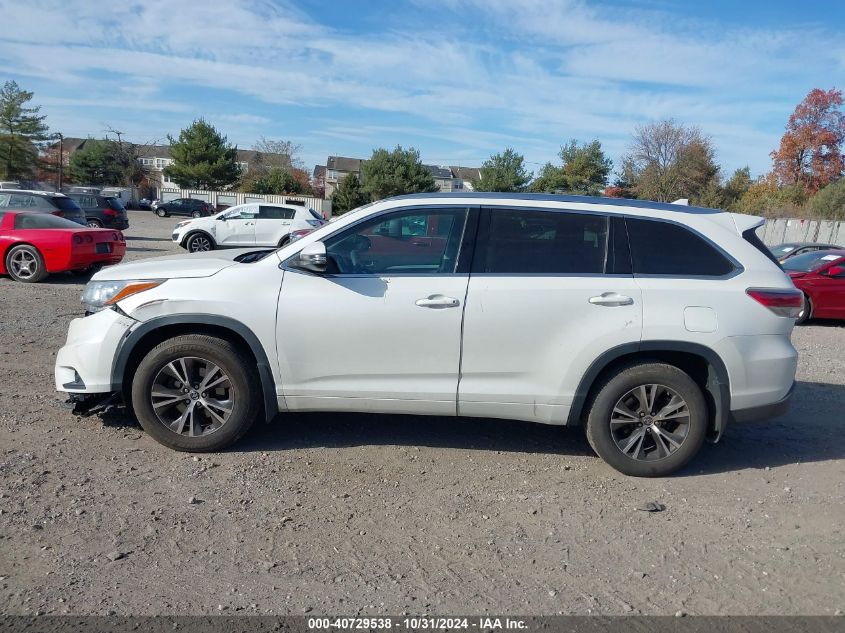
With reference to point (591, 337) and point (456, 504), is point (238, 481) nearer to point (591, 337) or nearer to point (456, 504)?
point (456, 504)

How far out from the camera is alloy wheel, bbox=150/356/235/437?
4.78m

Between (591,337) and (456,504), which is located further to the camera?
(591,337)

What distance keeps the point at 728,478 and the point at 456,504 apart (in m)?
1.98

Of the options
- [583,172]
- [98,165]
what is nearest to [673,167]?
[583,172]

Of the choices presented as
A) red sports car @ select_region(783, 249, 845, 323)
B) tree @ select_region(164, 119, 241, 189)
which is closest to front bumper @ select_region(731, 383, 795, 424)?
red sports car @ select_region(783, 249, 845, 323)

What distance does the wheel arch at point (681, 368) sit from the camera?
4.64 metres

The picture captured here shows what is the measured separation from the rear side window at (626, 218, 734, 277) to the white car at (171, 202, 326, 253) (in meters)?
17.0

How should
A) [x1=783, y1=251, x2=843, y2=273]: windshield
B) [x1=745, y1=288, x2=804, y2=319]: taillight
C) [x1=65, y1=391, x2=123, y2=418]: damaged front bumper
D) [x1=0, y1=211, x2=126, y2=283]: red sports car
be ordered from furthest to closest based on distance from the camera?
[x1=783, y1=251, x2=843, y2=273]: windshield → [x1=0, y1=211, x2=126, y2=283]: red sports car → [x1=65, y1=391, x2=123, y2=418]: damaged front bumper → [x1=745, y1=288, x2=804, y2=319]: taillight

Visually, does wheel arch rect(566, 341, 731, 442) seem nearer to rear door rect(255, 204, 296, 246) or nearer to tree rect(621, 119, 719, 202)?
rear door rect(255, 204, 296, 246)

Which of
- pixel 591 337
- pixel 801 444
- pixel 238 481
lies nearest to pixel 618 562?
pixel 591 337

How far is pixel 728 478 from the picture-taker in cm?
490

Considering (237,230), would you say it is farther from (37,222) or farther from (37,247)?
(37,247)

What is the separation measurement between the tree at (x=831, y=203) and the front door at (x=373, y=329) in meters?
41.0

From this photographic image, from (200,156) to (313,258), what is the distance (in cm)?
6313
